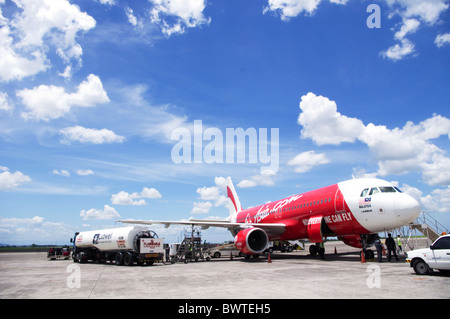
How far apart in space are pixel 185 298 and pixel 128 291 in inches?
104

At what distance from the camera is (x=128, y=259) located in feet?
75.6

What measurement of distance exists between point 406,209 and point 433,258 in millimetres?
5634

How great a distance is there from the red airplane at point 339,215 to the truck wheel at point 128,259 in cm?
369

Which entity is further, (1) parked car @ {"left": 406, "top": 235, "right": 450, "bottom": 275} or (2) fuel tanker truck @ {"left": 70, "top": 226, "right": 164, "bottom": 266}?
(2) fuel tanker truck @ {"left": 70, "top": 226, "right": 164, "bottom": 266}

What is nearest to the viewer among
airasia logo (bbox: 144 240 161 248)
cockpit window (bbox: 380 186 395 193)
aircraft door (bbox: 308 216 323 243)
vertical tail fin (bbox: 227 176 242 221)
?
cockpit window (bbox: 380 186 395 193)

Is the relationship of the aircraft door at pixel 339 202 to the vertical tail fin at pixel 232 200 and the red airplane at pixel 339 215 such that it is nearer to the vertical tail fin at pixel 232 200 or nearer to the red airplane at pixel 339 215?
the red airplane at pixel 339 215

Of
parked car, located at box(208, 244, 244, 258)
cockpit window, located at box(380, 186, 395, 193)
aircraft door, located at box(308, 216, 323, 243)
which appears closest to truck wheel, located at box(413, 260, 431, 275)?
cockpit window, located at box(380, 186, 395, 193)

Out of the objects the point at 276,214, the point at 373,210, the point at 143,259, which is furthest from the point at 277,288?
the point at 276,214

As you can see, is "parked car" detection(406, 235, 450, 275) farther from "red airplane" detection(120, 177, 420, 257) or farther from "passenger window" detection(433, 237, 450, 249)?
"red airplane" detection(120, 177, 420, 257)

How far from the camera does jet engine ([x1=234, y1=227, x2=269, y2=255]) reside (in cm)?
2383

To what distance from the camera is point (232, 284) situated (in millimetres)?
11453

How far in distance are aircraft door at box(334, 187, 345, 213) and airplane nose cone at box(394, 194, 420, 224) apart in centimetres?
323

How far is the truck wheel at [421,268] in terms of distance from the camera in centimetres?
1226
